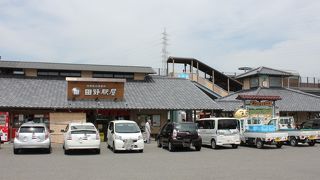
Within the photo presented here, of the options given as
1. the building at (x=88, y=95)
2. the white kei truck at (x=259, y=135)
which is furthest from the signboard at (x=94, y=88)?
the white kei truck at (x=259, y=135)

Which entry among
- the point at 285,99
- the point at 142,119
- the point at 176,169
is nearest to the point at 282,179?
the point at 176,169

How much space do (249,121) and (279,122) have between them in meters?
3.82

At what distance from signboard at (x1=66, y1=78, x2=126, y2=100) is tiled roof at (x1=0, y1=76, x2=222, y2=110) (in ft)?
1.53

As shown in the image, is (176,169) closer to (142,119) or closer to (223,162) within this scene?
(223,162)

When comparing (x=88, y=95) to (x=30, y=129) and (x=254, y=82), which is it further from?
(x=254, y=82)

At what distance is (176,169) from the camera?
14.3m

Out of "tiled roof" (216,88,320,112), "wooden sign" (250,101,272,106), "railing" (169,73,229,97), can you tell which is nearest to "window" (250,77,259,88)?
"tiled roof" (216,88,320,112)

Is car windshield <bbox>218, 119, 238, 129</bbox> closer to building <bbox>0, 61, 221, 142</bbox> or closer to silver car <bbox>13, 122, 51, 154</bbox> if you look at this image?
building <bbox>0, 61, 221, 142</bbox>

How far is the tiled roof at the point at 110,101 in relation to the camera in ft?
98.9

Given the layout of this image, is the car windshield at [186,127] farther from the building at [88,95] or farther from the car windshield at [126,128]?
the building at [88,95]

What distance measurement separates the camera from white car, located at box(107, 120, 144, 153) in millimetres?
21672

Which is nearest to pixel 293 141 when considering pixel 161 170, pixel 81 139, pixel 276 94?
pixel 81 139

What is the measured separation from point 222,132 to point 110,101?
10.9m

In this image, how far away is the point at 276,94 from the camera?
42844 millimetres
